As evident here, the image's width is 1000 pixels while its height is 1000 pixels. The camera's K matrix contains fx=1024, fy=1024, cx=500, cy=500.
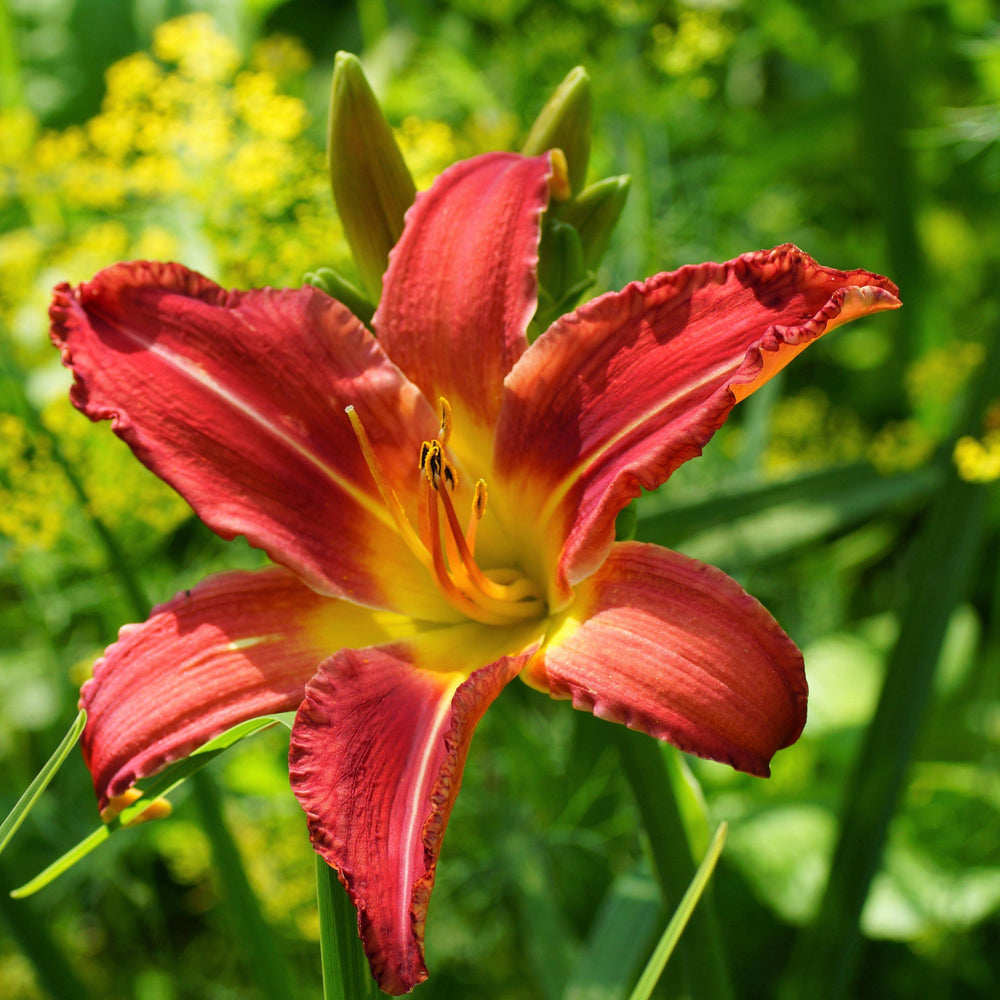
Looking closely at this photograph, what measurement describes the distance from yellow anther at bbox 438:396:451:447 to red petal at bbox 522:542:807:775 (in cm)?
14

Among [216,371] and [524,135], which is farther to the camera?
[524,135]

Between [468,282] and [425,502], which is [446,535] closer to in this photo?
[425,502]

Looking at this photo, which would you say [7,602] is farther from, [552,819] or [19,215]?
[552,819]

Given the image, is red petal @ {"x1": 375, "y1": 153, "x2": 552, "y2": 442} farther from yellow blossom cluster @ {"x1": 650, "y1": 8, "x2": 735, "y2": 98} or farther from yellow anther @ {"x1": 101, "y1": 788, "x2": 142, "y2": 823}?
yellow blossom cluster @ {"x1": 650, "y1": 8, "x2": 735, "y2": 98}

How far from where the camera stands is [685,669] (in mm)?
520

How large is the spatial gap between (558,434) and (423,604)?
0.52 ft

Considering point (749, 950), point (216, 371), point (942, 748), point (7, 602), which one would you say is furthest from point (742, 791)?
point (7, 602)

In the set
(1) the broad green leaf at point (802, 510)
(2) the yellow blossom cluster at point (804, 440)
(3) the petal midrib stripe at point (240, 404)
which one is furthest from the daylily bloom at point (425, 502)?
(2) the yellow blossom cluster at point (804, 440)

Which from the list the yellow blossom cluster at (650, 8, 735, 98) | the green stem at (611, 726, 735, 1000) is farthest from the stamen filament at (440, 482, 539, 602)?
the yellow blossom cluster at (650, 8, 735, 98)

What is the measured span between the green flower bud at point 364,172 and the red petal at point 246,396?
0.39ft

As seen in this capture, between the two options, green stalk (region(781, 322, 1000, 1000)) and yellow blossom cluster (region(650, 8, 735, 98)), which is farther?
yellow blossom cluster (region(650, 8, 735, 98))

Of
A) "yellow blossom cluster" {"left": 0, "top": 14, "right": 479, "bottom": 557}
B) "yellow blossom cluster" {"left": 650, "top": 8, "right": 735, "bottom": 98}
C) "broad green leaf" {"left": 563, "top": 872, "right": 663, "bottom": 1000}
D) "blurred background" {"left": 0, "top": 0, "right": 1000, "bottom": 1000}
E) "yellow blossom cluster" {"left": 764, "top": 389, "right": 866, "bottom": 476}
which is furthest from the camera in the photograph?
"yellow blossom cluster" {"left": 764, "top": 389, "right": 866, "bottom": 476}

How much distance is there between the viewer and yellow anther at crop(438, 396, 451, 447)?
0.62 m

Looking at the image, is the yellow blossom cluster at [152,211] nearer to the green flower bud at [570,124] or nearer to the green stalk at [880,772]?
the green flower bud at [570,124]
